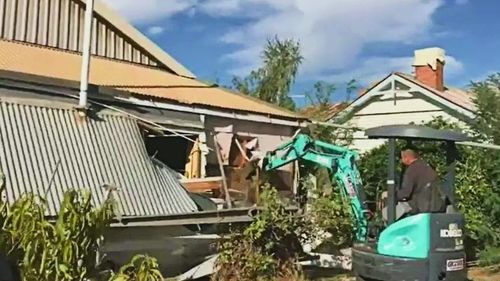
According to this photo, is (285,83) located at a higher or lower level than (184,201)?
higher

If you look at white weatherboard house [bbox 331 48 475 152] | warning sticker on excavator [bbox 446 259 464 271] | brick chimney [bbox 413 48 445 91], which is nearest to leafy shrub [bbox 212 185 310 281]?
warning sticker on excavator [bbox 446 259 464 271]

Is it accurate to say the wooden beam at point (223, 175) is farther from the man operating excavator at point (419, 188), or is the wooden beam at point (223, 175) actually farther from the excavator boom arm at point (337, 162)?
the man operating excavator at point (419, 188)

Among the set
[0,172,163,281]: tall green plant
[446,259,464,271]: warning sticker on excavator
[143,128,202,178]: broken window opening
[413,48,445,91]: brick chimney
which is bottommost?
[446,259,464,271]: warning sticker on excavator

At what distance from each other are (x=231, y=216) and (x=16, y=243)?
571 centimetres

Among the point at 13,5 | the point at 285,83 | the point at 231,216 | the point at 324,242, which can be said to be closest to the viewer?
the point at 231,216

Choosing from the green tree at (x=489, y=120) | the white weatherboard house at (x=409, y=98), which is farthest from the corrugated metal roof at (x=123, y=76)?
the white weatherboard house at (x=409, y=98)

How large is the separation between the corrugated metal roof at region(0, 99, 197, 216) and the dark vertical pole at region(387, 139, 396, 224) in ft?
10.4

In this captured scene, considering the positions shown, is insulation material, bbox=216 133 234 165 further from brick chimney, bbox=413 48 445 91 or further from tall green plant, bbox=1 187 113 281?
brick chimney, bbox=413 48 445 91

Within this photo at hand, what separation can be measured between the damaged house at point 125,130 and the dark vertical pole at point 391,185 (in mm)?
2804

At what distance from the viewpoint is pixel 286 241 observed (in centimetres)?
1278

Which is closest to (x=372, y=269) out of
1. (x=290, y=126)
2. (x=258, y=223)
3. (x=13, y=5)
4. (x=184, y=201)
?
(x=258, y=223)

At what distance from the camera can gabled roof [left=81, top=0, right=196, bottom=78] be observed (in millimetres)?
17922

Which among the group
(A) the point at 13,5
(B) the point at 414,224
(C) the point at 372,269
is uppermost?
(A) the point at 13,5

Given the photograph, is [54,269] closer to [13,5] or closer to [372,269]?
[372,269]
